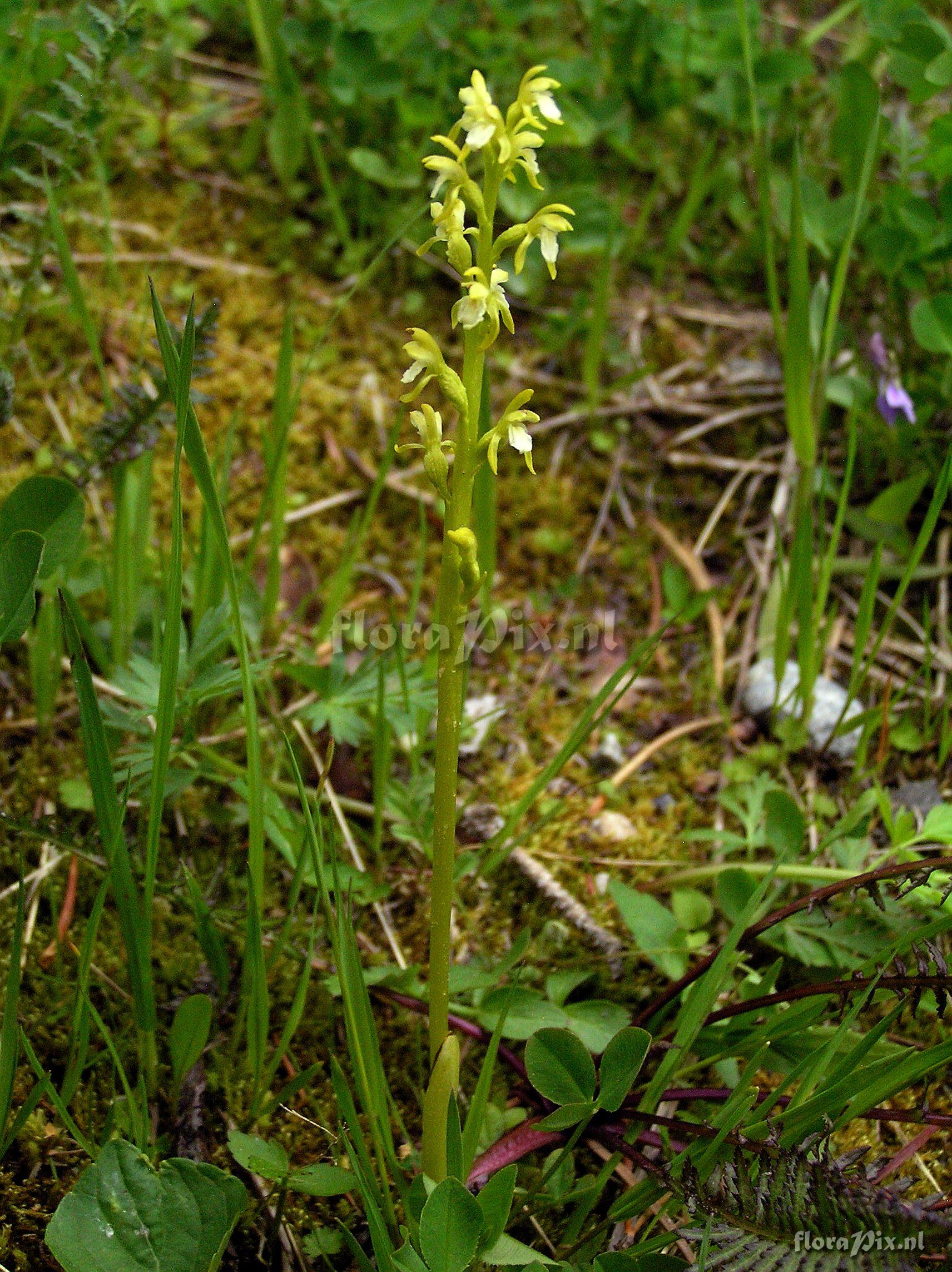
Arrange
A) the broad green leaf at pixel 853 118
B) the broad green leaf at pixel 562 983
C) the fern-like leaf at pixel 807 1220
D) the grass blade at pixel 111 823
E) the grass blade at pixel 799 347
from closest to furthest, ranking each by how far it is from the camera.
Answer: the fern-like leaf at pixel 807 1220 → the grass blade at pixel 111 823 → the broad green leaf at pixel 562 983 → the grass blade at pixel 799 347 → the broad green leaf at pixel 853 118

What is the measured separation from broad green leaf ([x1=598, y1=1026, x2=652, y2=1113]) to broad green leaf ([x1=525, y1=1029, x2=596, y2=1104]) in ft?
0.09

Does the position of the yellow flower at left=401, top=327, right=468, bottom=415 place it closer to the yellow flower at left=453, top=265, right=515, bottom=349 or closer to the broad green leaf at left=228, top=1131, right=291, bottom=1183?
the yellow flower at left=453, top=265, right=515, bottom=349

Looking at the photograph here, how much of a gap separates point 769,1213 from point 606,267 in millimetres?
2477

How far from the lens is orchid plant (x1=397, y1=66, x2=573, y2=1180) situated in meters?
1.41

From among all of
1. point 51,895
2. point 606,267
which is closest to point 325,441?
point 606,267

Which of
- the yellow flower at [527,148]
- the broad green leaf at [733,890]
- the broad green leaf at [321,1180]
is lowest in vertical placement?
the broad green leaf at [321,1180]

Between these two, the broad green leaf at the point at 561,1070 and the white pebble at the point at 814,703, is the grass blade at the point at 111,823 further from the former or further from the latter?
the white pebble at the point at 814,703

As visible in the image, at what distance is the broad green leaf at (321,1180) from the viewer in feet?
5.27

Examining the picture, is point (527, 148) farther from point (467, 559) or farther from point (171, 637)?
point (171, 637)

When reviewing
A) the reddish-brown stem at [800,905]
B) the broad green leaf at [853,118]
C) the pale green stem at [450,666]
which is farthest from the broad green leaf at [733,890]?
the broad green leaf at [853,118]

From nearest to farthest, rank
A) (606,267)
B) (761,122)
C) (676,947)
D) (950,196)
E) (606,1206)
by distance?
(606,1206), (676,947), (950,196), (606,267), (761,122)

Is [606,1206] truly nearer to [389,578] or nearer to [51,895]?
[51,895]

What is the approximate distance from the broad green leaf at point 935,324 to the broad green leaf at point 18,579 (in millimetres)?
2311

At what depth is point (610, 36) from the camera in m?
3.99
